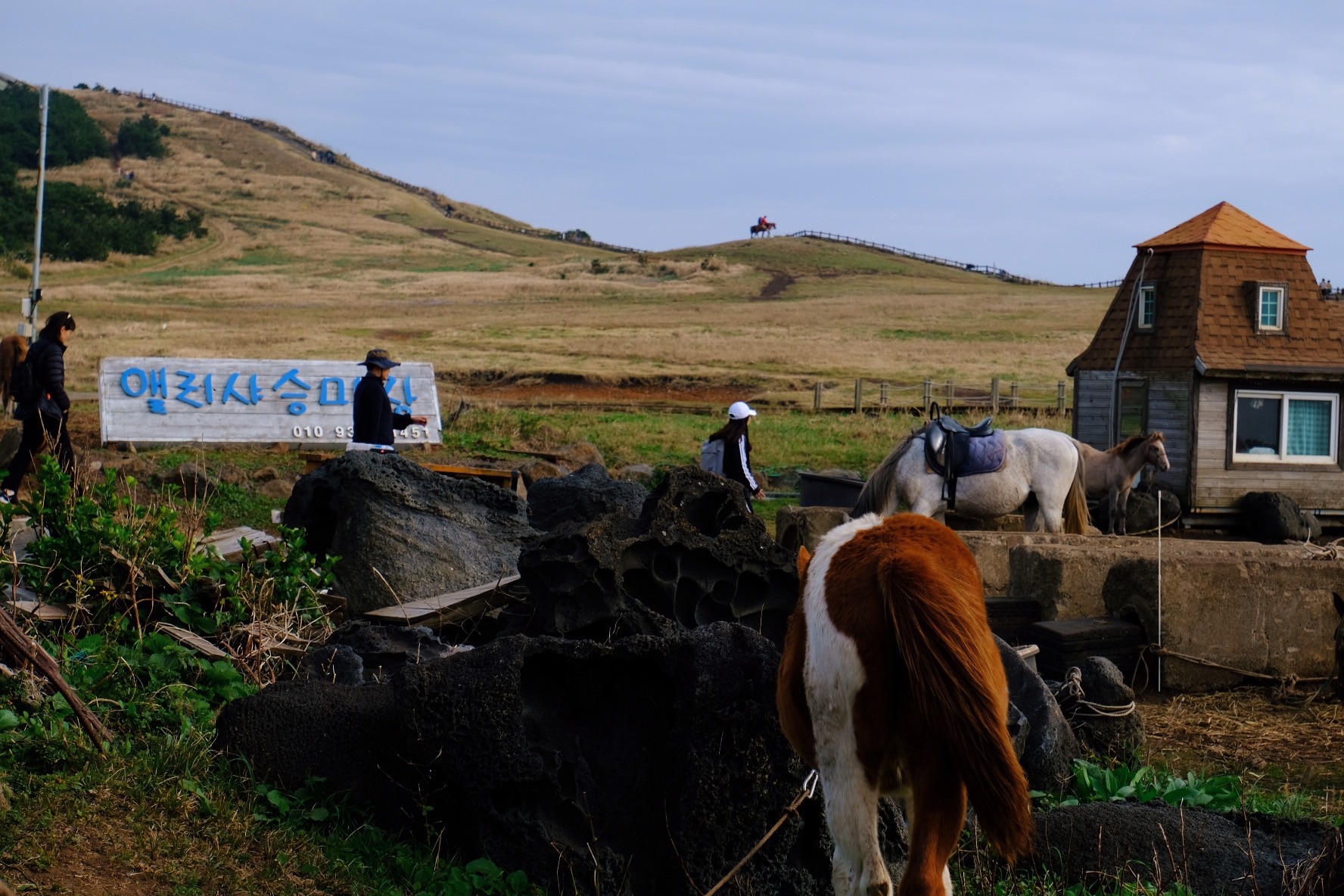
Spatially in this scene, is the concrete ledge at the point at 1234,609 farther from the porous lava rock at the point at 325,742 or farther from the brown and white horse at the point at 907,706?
the porous lava rock at the point at 325,742

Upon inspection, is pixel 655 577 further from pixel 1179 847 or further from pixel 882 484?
pixel 882 484

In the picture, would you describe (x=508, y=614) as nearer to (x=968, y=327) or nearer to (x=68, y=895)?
(x=68, y=895)

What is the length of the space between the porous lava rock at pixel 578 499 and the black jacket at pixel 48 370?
4.78 meters

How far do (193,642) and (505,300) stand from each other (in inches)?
2644

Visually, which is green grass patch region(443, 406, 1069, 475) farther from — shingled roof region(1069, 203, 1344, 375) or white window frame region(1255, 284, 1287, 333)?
white window frame region(1255, 284, 1287, 333)

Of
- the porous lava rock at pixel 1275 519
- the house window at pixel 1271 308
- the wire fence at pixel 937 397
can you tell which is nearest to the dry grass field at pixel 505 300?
the wire fence at pixel 937 397

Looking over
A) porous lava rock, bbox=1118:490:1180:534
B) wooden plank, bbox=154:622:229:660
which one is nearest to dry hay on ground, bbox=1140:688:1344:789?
wooden plank, bbox=154:622:229:660

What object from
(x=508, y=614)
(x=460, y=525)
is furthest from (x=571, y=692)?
(x=460, y=525)

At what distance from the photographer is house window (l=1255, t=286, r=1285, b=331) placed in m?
18.2

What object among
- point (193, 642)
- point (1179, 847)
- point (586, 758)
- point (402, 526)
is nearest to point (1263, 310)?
point (402, 526)

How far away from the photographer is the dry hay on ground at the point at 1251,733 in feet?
22.6

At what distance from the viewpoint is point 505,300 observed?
238ft

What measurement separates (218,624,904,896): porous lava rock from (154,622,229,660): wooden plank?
124 centimetres

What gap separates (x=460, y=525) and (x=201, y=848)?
487 cm
